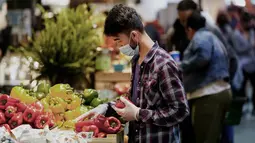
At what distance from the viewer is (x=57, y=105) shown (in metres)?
4.83

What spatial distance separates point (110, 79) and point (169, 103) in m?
4.03

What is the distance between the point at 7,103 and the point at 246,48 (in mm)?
8332

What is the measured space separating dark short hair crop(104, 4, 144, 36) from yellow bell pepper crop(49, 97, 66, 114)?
891 mm

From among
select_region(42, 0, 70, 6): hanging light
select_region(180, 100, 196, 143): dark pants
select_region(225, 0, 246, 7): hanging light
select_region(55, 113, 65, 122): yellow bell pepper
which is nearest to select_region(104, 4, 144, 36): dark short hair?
select_region(55, 113, 65, 122): yellow bell pepper

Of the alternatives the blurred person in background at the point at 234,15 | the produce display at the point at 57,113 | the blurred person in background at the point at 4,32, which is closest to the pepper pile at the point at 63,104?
the produce display at the point at 57,113

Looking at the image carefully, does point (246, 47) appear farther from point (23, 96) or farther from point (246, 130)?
point (23, 96)

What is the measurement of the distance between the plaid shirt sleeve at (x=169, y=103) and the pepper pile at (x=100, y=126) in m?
0.29

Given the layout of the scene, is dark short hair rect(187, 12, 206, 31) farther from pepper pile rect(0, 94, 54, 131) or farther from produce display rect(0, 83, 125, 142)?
pepper pile rect(0, 94, 54, 131)

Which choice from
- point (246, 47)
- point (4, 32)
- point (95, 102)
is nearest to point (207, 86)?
point (95, 102)

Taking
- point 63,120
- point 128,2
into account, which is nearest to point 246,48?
point 128,2

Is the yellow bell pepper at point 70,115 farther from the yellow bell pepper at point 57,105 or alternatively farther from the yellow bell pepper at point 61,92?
the yellow bell pepper at point 61,92

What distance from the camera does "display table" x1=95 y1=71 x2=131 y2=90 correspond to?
319 inches

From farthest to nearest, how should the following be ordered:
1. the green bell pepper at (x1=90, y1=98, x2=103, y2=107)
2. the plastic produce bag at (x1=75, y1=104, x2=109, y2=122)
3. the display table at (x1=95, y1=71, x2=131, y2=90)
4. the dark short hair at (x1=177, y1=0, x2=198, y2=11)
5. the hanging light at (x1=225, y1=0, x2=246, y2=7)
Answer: the hanging light at (x1=225, y1=0, x2=246, y2=7), the display table at (x1=95, y1=71, x2=131, y2=90), the dark short hair at (x1=177, y1=0, x2=198, y2=11), the green bell pepper at (x1=90, y1=98, x2=103, y2=107), the plastic produce bag at (x1=75, y1=104, x2=109, y2=122)

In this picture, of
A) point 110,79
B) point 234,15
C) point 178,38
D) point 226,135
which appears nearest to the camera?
point 110,79
